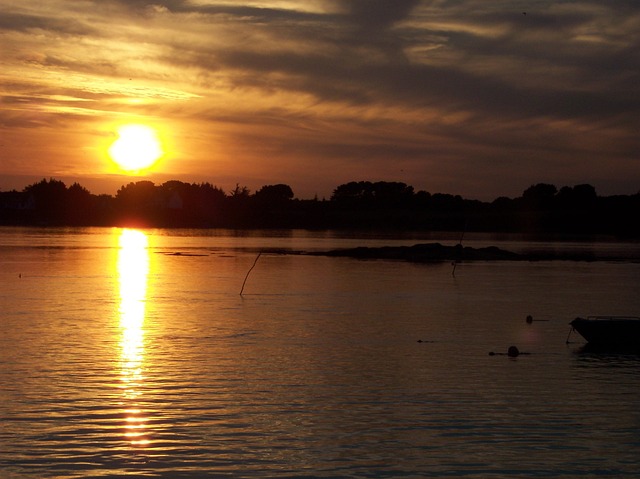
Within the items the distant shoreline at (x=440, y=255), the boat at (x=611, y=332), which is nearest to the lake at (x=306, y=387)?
the boat at (x=611, y=332)

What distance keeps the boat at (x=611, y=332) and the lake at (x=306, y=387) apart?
30.6 inches

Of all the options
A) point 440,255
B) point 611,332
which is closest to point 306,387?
point 611,332

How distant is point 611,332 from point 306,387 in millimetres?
12655

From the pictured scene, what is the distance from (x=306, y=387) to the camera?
74.7 ft

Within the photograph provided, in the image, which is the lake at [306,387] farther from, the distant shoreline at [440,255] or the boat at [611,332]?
the distant shoreline at [440,255]

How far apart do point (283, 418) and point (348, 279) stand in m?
43.5

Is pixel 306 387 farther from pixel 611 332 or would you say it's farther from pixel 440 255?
pixel 440 255

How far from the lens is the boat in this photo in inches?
1162

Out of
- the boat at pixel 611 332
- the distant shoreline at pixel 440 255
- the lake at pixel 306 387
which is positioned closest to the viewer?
the lake at pixel 306 387

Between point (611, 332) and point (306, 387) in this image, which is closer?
point (306, 387)

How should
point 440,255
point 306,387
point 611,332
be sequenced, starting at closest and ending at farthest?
point 306,387
point 611,332
point 440,255

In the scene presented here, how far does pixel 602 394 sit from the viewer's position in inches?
891

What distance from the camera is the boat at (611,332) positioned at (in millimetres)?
29516

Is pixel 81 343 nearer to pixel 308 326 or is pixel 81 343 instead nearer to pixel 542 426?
pixel 308 326
